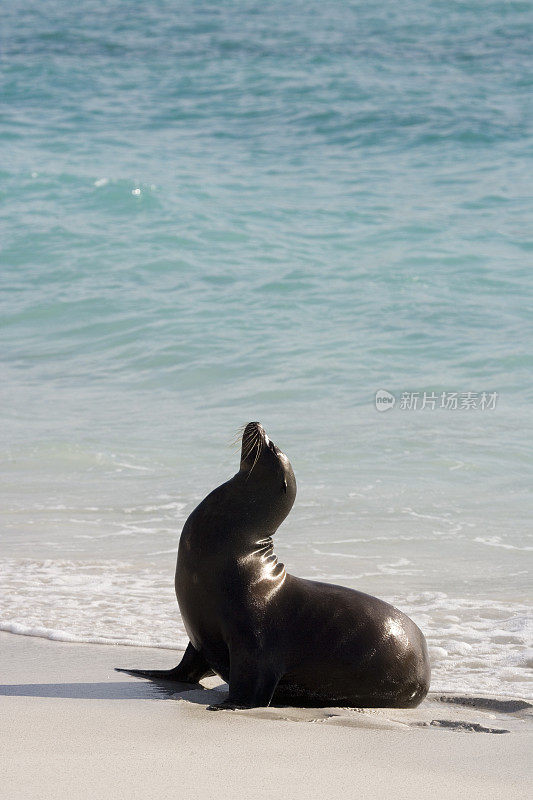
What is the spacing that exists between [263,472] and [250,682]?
2.53ft

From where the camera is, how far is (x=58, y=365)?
35.6ft

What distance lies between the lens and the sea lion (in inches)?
157

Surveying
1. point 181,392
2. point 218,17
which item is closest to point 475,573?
point 181,392

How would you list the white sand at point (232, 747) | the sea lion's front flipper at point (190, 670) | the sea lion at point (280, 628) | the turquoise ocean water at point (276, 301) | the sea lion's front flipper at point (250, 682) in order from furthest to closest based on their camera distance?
1. the turquoise ocean water at point (276, 301)
2. the sea lion's front flipper at point (190, 670)
3. the sea lion at point (280, 628)
4. the sea lion's front flipper at point (250, 682)
5. the white sand at point (232, 747)

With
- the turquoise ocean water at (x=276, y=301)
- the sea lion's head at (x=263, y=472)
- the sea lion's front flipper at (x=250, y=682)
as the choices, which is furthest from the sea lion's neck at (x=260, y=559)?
the turquoise ocean water at (x=276, y=301)

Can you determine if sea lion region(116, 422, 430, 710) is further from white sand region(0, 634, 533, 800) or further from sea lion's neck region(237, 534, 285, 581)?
white sand region(0, 634, 533, 800)

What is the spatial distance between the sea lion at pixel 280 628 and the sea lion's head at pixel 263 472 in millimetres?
46

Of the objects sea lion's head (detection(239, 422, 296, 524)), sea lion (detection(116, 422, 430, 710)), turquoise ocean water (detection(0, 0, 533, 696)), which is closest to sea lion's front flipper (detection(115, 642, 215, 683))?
sea lion (detection(116, 422, 430, 710))

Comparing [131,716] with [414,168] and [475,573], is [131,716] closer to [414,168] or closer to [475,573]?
[475,573]

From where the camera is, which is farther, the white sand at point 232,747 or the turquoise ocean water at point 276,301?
the turquoise ocean water at point 276,301

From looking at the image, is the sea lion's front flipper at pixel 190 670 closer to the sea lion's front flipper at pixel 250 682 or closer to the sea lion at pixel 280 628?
the sea lion at pixel 280 628

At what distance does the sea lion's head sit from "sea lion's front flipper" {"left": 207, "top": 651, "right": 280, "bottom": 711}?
1.93ft

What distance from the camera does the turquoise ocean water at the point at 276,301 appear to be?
20.4 feet

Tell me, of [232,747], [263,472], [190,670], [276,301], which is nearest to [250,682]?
[190,670]
